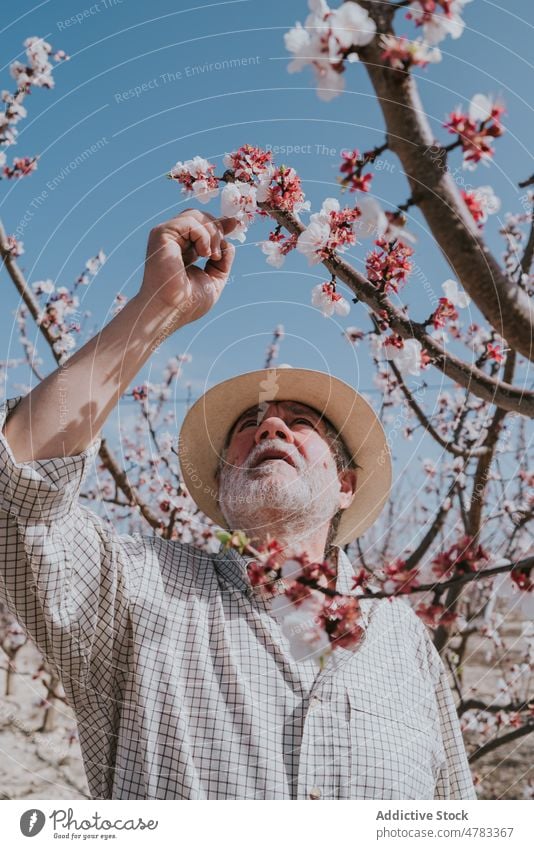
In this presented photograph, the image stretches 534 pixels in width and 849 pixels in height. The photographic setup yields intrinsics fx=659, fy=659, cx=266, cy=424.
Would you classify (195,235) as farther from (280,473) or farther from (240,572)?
(240,572)

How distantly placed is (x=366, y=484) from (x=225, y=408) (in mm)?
391

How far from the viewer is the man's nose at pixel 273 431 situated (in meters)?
1.37

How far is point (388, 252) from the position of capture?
1.11 meters

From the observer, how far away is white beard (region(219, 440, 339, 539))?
1.28m

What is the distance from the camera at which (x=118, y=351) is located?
36.2 inches

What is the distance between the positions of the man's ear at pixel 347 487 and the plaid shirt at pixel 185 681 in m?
0.31

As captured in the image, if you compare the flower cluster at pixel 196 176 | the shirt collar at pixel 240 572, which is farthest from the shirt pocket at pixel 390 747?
→ the flower cluster at pixel 196 176

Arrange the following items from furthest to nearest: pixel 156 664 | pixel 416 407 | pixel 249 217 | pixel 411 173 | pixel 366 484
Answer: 1. pixel 416 407
2. pixel 366 484
3. pixel 249 217
4. pixel 156 664
5. pixel 411 173

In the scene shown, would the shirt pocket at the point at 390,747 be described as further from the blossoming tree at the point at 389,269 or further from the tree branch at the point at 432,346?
the tree branch at the point at 432,346

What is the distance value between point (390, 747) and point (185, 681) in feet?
1.18

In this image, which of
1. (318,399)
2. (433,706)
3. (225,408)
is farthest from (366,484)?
(433,706)

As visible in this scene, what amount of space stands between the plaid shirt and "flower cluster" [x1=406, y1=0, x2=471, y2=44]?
0.67 metres

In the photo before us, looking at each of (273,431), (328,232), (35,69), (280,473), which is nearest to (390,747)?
(280,473)
